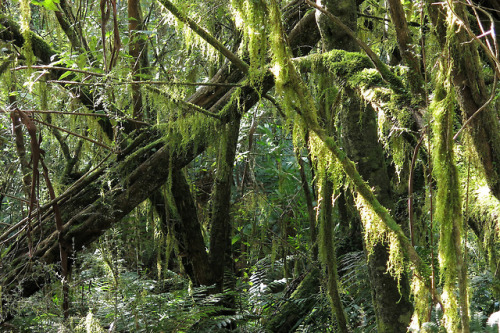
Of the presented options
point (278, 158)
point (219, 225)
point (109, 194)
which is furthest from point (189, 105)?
point (278, 158)

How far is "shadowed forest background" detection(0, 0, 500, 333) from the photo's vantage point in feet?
6.09

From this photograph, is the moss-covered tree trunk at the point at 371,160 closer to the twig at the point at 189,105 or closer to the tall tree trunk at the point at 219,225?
the twig at the point at 189,105

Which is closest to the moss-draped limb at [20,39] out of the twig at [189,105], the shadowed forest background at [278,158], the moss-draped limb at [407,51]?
the shadowed forest background at [278,158]

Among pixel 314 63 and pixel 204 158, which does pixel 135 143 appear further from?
pixel 204 158

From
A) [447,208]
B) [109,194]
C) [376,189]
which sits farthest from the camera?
[109,194]

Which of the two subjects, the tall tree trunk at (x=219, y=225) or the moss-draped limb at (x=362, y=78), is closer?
the moss-draped limb at (x=362, y=78)

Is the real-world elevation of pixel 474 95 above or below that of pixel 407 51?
below

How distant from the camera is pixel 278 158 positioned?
576 centimetres

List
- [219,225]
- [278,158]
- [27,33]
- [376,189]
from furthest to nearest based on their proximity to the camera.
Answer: [278,158] → [219,225] → [27,33] → [376,189]

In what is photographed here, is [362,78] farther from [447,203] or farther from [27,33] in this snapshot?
[27,33]

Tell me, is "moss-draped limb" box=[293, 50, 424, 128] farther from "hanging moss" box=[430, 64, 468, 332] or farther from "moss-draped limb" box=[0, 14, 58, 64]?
"moss-draped limb" box=[0, 14, 58, 64]

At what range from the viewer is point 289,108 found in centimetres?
206

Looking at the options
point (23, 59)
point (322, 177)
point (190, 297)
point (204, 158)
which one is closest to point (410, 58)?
point (322, 177)

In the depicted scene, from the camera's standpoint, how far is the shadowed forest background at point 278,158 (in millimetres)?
1855
